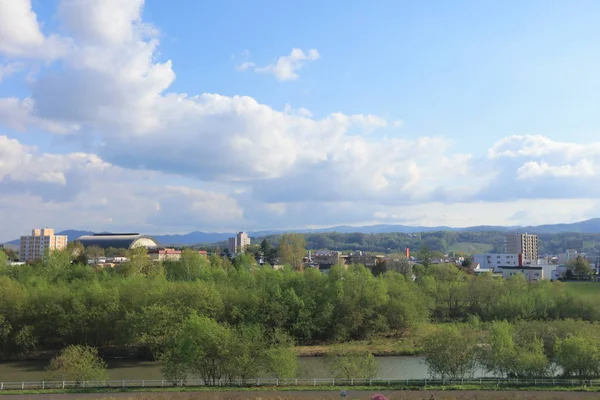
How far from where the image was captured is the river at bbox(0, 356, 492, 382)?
33656 mm

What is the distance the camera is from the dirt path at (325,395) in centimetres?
2297

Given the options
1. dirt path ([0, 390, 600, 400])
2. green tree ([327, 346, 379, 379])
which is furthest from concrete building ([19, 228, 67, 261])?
green tree ([327, 346, 379, 379])

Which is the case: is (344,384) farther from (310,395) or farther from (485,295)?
(485,295)

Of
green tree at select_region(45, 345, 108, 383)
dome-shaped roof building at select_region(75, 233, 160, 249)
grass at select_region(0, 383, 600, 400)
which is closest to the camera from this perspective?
grass at select_region(0, 383, 600, 400)

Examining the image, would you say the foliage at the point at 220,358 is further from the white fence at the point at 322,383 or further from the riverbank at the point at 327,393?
the riverbank at the point at 327,393

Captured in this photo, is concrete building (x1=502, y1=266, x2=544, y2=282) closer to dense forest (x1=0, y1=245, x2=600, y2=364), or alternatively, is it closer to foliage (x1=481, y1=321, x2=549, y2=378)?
dense forest (x1=0, y1=245, x2=600, y2=364)

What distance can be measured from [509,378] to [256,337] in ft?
48.0

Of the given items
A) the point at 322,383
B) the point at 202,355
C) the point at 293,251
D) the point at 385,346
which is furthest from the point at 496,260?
the point at 202,355

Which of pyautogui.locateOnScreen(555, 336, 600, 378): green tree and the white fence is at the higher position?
pyautogui.locateOnScreen(555, 336, 600, 378): green tree

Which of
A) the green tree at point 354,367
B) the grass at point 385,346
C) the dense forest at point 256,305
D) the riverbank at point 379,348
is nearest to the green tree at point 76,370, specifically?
the dense forest at point 256,305

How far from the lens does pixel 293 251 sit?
101125mm

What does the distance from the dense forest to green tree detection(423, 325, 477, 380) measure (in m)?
17.2

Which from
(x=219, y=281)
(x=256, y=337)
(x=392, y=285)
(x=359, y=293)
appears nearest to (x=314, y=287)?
(x=359, y=293)

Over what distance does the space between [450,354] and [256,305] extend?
69.6ft
